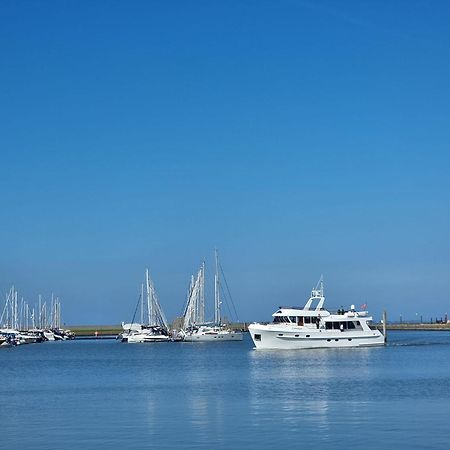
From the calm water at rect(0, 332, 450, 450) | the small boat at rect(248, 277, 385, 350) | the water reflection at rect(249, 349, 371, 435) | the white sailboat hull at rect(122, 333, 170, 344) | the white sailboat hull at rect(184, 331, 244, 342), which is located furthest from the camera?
the white sailboat hull at rect(122, 333, 170, 344)

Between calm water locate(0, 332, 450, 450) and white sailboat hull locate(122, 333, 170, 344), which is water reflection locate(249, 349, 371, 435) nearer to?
calm water locate(0, 332, 450, 450)

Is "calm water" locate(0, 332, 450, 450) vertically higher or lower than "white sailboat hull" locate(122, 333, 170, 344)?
lower

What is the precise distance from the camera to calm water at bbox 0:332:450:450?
37.2 metres

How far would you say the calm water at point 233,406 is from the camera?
37156 mm

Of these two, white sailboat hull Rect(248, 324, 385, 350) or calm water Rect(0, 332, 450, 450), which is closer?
calm water Rect(0, 332, 450, 450)

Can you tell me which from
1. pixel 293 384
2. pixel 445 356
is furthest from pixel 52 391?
pixel 445 356

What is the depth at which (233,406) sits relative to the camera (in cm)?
4900

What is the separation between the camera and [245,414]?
4528 cm

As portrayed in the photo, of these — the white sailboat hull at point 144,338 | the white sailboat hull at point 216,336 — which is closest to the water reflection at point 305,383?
the white sailboat hull at point 216,336

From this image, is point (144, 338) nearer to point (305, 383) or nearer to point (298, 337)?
point (298, 337)

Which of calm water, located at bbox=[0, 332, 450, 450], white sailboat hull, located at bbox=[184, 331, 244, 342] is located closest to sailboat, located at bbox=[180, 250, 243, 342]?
white sailboat hull, located at bbox=[184, 331, 244, 342]

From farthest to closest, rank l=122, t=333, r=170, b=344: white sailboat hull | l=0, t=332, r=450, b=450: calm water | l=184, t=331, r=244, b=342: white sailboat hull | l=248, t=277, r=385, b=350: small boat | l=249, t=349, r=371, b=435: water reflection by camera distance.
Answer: l=122, t=333, r=170, b=344: white sailboat hull
l=184, t=331, r=244, b=342: white sailboat hull
l=248, t=277, r=385, b=350: small boat
l=249, t=349, r=371, b=435: water reflection
l=0, t=332, r=450, b=450: calm water

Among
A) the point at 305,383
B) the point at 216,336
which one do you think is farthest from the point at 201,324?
the point at 305,383

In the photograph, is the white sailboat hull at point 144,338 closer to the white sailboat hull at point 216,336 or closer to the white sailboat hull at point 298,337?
the white sailboat hull at point 216,336
